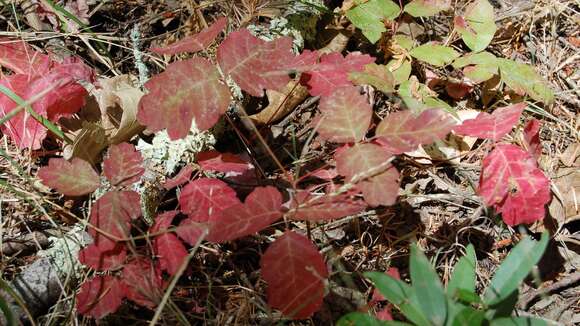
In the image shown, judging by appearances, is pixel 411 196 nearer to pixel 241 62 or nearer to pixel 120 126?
pixel 241 62

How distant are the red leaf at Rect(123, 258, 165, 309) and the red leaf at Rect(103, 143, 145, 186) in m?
0.20

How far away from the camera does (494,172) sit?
1333 millimetres

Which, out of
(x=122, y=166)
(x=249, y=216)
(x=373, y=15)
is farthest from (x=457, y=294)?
(x=373, y=15)

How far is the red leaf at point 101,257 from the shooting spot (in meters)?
1.24

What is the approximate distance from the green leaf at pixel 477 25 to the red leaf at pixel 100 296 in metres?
1.31

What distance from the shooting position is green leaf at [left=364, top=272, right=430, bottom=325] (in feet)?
3.33

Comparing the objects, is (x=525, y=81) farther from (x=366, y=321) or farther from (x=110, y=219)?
(x=110, y=219)

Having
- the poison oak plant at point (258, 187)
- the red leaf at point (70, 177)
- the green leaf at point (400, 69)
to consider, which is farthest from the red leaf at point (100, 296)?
the green leaf at point (400, 69)

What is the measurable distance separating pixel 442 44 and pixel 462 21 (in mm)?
104

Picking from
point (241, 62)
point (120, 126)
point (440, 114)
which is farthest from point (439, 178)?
point (120, 126)

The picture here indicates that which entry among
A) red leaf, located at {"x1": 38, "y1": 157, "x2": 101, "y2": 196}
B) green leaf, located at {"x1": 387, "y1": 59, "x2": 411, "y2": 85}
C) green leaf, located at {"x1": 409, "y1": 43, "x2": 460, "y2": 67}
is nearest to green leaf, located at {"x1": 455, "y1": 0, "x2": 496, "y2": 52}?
green leaf, located at {"x1": 409, "y1": 43, "x2": 460, "y2": 67}

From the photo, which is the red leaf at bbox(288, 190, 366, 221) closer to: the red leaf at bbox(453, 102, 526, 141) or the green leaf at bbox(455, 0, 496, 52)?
the red leaf at bbox(453, 102, 526, 141)

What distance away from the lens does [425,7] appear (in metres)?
1.78

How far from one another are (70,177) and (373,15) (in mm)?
1042
